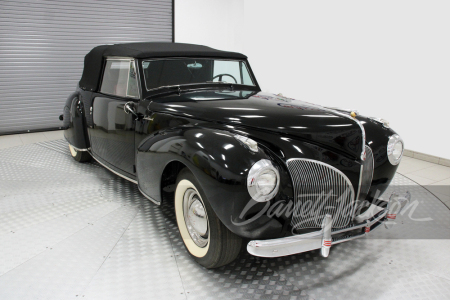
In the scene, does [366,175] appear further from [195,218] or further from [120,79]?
[120,79]

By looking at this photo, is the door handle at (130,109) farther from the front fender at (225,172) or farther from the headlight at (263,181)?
the headlight at (263,181)

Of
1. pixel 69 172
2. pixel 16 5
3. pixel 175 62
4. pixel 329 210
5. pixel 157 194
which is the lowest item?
pixel 69 172

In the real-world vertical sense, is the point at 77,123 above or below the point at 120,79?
below

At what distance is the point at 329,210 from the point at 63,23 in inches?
218

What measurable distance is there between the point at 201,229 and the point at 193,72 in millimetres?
1365

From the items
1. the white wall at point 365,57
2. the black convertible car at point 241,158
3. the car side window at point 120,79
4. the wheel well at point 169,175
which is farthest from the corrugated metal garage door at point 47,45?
the wheel well at point 169,175

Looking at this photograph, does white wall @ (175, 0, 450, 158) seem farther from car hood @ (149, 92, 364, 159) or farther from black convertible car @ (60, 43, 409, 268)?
car hood @ (149, 92, 364, 159)

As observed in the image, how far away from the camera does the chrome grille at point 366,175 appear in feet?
6.71

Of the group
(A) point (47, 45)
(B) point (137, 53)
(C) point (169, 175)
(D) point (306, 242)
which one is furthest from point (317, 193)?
(A) point (47, 45)

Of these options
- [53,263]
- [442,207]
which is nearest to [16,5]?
[53,263]

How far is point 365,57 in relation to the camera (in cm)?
458

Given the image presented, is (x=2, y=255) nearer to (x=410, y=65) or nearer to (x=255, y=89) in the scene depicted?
(x=255, y=89)

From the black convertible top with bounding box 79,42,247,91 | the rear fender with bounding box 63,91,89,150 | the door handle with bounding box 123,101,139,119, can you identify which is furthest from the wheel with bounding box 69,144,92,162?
the door handle with bounding box 123,101,139,119

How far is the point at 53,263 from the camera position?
204cm
